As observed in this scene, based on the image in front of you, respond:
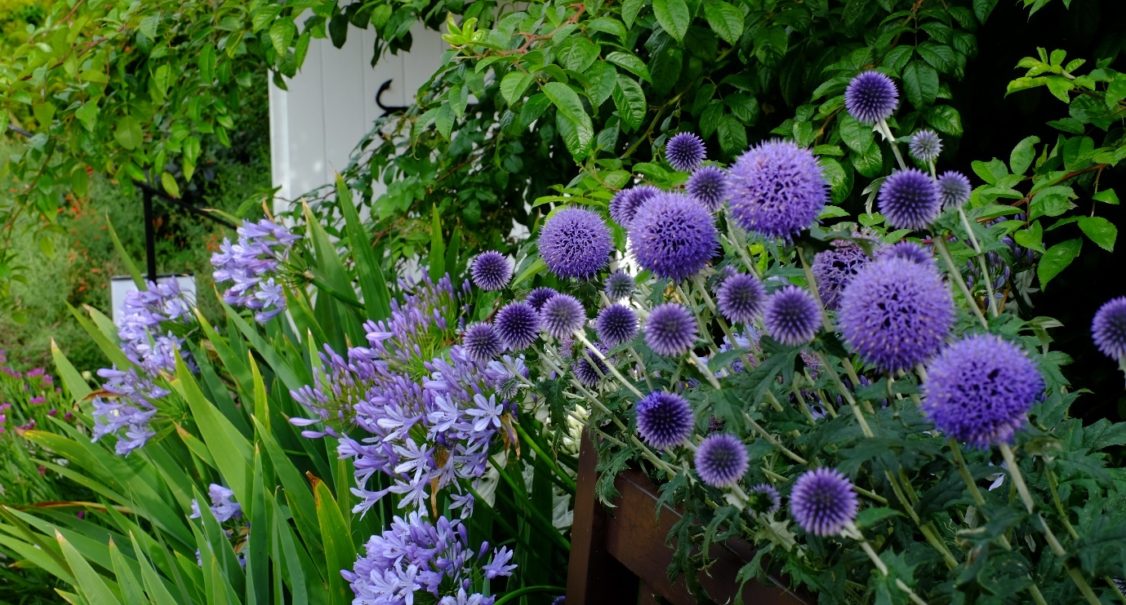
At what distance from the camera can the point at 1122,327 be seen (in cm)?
Answer: 90

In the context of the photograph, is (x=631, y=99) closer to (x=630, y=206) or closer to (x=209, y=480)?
(x=630, y=206)

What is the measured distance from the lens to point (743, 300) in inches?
41.2

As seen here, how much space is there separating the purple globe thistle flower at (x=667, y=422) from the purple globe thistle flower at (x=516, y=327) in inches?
11.1

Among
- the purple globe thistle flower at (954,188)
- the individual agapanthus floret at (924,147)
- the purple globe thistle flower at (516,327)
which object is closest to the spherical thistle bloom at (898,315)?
the purple globe thistle flower at (954,188)

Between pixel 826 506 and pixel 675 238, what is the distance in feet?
1.05

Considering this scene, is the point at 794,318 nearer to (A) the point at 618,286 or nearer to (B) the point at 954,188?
(B) the point at 954,188

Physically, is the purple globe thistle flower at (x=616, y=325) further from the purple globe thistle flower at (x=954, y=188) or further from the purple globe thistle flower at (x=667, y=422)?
the purple globe thistle flower at (x=954, y=188)

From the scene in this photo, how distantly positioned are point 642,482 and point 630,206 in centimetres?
36

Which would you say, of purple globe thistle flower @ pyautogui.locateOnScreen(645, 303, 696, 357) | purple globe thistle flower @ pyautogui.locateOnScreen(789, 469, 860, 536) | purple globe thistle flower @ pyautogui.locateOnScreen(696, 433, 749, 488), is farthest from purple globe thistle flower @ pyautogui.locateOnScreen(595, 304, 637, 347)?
purple globe thistle flower @ pyautogui.locateOnScreen(789, 469, 860, 536)

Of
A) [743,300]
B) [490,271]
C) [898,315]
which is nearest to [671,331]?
[743,300]

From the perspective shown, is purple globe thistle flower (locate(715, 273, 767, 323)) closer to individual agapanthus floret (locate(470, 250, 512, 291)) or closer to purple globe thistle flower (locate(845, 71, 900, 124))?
purple globe thistle flower (locate(845, 71, 900, 124))

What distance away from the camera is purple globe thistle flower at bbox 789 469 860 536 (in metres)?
0.85

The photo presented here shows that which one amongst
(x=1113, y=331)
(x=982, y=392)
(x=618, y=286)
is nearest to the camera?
(x=982, y=392)

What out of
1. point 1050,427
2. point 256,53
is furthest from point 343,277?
point 1050,427
